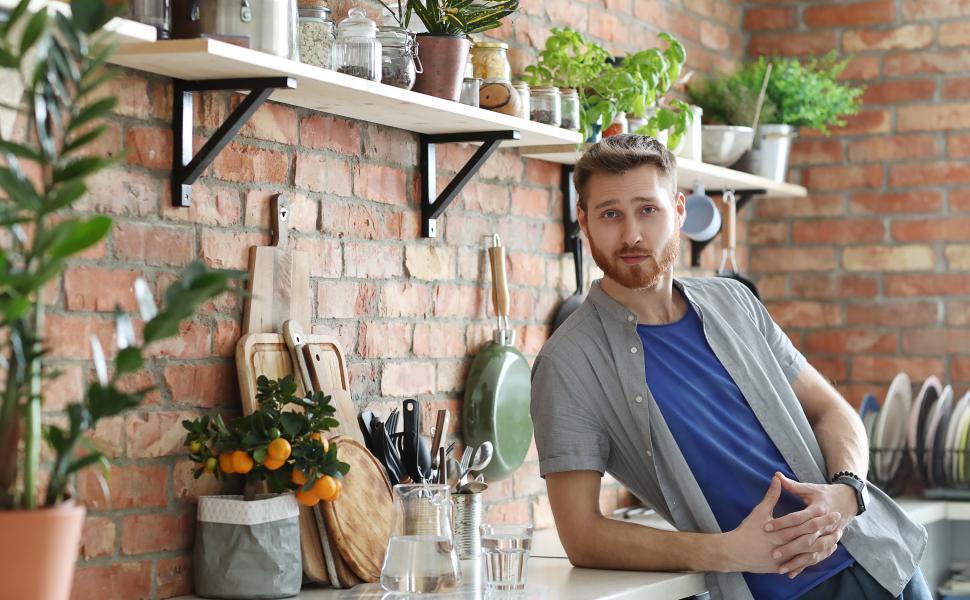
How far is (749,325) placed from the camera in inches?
97.3

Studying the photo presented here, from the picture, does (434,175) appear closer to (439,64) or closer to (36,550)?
(439,64)

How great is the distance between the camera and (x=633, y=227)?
7.57 ft

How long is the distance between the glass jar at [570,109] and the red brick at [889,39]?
1562 millimetres

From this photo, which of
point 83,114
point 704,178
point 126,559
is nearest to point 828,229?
point 704,178

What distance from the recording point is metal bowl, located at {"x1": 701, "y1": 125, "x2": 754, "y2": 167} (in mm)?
3428

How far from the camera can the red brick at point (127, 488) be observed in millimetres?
1823

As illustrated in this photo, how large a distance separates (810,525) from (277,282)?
0.97 metres

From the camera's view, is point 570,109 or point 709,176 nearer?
point 570,109

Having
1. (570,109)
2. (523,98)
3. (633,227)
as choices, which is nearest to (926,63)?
(570,109)

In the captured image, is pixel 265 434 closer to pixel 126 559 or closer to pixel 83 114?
pixel 126 559

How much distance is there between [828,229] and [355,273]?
6.65ft

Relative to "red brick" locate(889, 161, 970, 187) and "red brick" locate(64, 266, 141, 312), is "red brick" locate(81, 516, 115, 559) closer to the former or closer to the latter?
"red brick" locate(64, 266, 141, 312)

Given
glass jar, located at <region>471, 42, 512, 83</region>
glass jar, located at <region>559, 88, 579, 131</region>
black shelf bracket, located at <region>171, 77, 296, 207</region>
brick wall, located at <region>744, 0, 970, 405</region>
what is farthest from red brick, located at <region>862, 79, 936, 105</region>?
black shelf bracket, located at <region>171, 77, 296, 207</region>

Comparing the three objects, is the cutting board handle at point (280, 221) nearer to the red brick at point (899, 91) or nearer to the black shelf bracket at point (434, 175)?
the black shelf bracket at point (434, 175)
